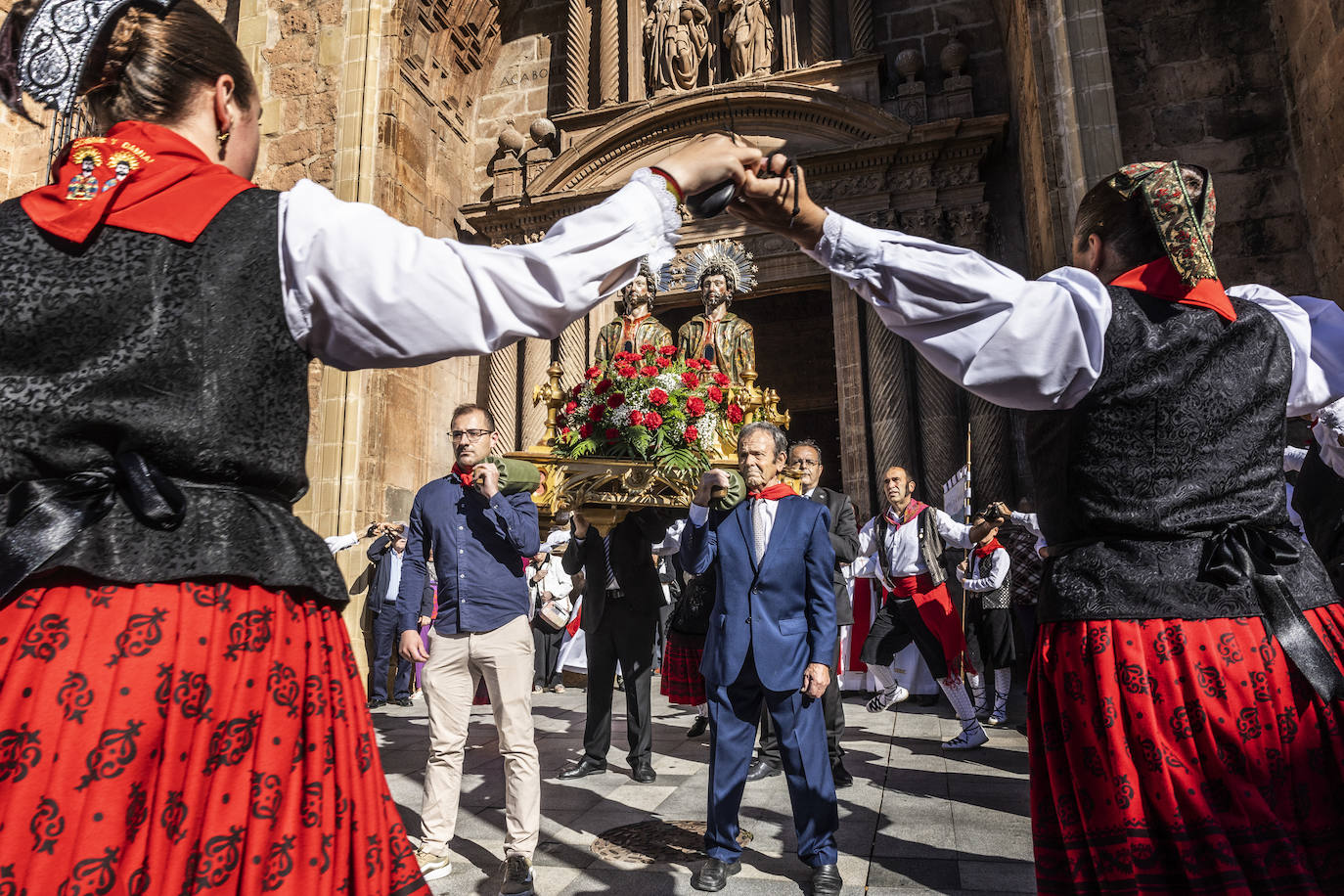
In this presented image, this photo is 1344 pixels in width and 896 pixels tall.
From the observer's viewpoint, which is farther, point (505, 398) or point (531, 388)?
point (505, 398)

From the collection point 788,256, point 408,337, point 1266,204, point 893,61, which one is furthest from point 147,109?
point 893,61

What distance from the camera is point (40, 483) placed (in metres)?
1.19

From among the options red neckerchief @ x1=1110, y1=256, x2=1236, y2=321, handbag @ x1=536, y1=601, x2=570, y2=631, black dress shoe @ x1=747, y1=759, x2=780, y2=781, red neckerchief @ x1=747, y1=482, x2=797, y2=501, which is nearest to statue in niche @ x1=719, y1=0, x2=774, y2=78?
handbag @ x1=536, y1=601, x2=570, y2=631

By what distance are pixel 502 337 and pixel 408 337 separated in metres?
0.15

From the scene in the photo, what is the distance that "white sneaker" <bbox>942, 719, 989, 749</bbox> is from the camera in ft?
19.8

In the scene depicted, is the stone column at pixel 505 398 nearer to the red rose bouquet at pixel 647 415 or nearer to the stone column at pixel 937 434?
the stone column at pixel 937 434

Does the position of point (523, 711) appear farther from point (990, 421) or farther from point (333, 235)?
point (990, 421)

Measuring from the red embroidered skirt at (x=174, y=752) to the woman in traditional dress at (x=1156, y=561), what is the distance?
1.27 m

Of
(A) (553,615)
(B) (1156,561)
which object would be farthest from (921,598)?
(B) (1156,561)

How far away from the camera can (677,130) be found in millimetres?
11742

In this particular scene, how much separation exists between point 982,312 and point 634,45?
12.4 metres

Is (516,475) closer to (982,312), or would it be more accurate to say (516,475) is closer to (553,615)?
(982,312)

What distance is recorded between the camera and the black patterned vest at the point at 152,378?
117 centimetres

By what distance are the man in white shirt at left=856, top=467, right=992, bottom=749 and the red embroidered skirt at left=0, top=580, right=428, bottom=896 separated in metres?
5.64
